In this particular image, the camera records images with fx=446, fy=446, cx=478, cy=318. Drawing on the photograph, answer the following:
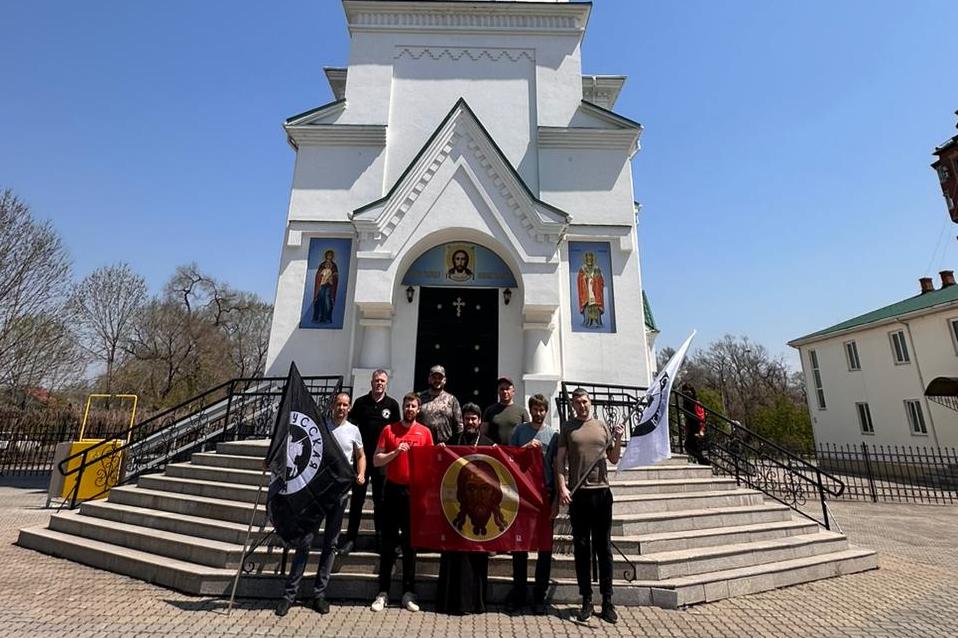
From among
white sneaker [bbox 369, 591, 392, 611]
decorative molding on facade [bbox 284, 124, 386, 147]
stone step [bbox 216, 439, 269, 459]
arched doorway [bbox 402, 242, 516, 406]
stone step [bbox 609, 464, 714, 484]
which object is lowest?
white sneaker [bbox 369, 591, 392, 611]

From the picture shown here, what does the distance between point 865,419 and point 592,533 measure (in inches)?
1115

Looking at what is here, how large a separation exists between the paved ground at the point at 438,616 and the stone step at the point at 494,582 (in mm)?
112

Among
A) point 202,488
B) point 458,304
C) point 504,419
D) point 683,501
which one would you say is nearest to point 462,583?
point 504,419

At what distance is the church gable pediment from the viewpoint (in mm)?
10031

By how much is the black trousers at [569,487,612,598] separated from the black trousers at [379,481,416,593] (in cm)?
167

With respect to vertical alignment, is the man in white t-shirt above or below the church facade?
below

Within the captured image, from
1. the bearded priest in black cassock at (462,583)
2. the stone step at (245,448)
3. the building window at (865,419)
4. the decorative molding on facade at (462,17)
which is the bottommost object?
the bearded priest in black cassock at (462,583)

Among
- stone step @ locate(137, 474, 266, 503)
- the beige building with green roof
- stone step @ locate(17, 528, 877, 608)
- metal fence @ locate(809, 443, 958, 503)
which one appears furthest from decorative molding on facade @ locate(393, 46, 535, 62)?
the beige building with green roof

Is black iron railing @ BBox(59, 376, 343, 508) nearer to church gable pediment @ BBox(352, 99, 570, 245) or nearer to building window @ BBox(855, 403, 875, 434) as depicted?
church gable pediment @ BBox(352, 99, 570, 245)

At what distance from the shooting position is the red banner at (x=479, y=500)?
4562 mm

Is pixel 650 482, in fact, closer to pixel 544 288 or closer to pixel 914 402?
pixel 544 288

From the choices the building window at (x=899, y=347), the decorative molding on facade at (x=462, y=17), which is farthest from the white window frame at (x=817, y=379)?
the decorative molding on facade at (x=462, y=17)

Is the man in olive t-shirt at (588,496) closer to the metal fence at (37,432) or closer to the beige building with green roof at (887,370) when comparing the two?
the metal fence at (37,432)

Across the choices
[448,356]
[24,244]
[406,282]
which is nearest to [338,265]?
[406,282]
